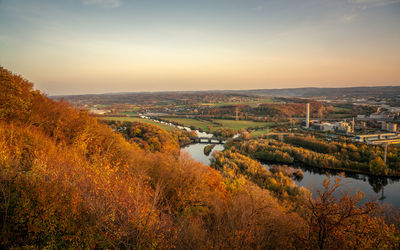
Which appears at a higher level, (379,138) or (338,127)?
(338,127)

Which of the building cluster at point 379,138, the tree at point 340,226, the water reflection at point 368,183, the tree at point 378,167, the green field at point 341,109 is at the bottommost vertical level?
the water reflection at point 368,183

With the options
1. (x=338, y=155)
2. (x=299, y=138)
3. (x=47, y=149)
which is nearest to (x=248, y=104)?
(x=299, y=138)

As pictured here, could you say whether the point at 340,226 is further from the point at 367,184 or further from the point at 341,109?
the point at 341,109

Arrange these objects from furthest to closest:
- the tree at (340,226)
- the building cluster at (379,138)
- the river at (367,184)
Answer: the building cluster at (379,138)
the river at (367,184)
the tree at (340,226)

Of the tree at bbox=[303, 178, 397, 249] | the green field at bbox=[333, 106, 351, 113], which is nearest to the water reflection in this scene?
the tree at bbox=[303, 178, 397, 249]

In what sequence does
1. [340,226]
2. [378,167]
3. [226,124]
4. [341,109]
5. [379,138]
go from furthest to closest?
[341,109] → [226,124] → [379,138] → [378,167] → [340,226]

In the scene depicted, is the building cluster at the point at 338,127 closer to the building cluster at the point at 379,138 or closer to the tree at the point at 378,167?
the building cluster at the point at 379,138

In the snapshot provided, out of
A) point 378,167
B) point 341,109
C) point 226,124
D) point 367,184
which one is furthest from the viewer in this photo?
point 341,109

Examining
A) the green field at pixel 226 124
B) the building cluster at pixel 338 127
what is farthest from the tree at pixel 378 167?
the green field at pixel 226 124

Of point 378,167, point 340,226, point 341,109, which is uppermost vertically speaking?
point 340,226

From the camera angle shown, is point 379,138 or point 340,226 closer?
point 340,226

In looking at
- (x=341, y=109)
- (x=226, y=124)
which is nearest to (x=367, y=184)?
(x=226, y=124)
